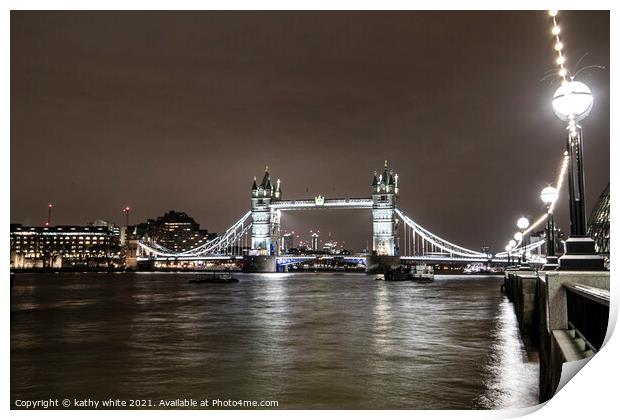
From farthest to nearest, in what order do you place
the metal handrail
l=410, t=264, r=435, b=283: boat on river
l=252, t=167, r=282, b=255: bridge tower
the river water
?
l=252, t=167, r=282, b=255: bridge tower → l=410, t=264, r=435, b=283: boat on river → the river water → the metal handrail

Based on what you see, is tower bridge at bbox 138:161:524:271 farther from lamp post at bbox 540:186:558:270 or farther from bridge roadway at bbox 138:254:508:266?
lamp post at bbox 540:186:558:270

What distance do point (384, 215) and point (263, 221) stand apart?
689 inches

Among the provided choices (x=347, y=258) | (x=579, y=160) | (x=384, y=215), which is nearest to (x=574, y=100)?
(x=579, y=160)

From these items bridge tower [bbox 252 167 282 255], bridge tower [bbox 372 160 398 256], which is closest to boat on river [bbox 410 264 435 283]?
bridge tower [bbox 372 160 398 256]

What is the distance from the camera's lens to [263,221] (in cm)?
9175

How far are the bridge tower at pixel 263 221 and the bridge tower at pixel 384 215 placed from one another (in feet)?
47.6

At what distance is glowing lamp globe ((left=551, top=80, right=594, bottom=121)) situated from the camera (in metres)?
5.34

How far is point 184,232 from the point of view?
521ft

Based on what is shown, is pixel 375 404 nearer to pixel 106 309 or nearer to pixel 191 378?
pixel 191 378

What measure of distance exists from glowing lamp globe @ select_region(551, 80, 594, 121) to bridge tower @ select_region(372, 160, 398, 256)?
7416 centimetres

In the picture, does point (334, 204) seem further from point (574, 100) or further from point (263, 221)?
point (574, 100)
